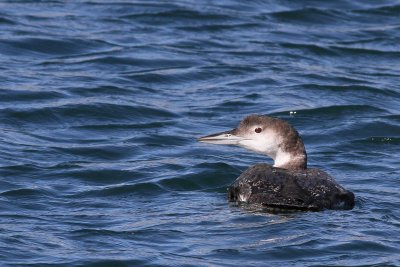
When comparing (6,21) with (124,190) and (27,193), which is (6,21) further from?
(27,193)

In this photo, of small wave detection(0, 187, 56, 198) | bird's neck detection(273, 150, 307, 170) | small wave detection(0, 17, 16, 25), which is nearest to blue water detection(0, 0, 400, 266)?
small wave detection(0, 187, 56, 198)

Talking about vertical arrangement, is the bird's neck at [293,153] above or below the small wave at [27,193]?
above

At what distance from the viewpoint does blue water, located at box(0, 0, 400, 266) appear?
Answer: 9320mm

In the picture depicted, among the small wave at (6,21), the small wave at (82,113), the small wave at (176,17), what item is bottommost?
the small wave at (82,113)

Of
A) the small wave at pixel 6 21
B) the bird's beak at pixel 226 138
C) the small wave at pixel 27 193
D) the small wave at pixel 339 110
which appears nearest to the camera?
the small wave at pixel 27 193

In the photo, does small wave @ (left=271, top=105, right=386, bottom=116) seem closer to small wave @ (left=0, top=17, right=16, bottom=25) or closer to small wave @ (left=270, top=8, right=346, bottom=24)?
small wave @ (left=270, top=8, right=346, bottom=24)

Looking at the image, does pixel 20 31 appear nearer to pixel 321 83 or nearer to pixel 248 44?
pixel 248 44

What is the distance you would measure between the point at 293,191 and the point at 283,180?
0.14 m

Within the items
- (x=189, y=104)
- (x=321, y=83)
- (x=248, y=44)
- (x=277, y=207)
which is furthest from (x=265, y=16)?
(x=277, y=207)

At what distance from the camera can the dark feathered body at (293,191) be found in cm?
980

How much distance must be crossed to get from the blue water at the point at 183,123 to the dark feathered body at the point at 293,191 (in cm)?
10

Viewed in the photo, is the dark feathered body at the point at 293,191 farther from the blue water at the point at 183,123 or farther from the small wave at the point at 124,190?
the small wave at the point at 124,190

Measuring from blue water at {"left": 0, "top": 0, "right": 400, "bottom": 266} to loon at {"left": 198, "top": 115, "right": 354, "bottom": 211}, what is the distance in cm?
11

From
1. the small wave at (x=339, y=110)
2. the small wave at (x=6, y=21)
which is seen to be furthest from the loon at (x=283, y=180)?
the small wave at (x=6, y=21)
